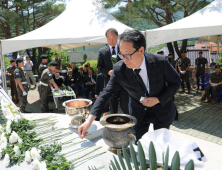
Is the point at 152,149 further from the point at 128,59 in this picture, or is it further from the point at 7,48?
the point at 7,48

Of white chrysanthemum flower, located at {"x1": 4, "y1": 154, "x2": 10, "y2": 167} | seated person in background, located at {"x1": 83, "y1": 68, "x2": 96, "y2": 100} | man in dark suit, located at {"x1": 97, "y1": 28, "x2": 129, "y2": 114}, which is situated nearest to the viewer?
white chrysanthemum flower, located at {"x1": 4, "y1": 154, "x2": 10, "y2": 167}

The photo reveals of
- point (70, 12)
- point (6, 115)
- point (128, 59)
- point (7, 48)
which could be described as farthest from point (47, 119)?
point (70, 12)

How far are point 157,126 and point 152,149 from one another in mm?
1141

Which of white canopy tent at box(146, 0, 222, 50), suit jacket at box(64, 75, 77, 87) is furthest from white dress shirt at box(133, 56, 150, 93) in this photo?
suit jacket at box(64, 75, 77, 87)

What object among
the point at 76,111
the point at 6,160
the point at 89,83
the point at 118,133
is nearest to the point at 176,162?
the point at 118,133

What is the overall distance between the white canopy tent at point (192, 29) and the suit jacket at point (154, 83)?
11.2 ft

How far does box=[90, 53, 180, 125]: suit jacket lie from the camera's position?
1.88 meters

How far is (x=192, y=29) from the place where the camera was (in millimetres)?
5000

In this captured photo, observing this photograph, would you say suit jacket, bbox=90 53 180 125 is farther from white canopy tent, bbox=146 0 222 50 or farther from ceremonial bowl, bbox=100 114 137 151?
white canopy tent, bbox=146 0 222 50

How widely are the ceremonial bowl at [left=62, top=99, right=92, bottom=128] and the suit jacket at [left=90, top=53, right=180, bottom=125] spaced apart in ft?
2.07

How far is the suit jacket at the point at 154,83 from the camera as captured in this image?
73.9 inches

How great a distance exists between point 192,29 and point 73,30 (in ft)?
11.0

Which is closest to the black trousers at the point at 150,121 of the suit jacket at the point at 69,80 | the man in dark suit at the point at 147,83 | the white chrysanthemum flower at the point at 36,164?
the man in dark suit at the point at 147,83

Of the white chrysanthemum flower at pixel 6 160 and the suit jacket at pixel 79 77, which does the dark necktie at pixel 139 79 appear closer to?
the white chrysanthemum flower at pixel 6 160
